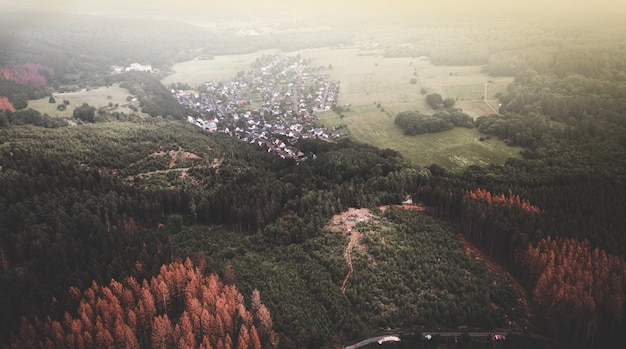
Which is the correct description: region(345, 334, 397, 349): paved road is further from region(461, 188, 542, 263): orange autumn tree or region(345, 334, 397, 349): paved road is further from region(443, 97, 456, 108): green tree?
region(443, 97, 456, 108): green tree

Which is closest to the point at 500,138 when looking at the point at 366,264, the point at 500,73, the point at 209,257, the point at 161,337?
the point at 500,73

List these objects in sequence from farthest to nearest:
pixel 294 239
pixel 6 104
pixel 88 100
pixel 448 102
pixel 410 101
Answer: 1. pixel 410 101
2. pixel 88 100
3. pixel 448 102
4. pixel 6 104
5. pixel 294 239

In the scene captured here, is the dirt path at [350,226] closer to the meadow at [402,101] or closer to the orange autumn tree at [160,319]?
the orange autumn tree at [160,319]

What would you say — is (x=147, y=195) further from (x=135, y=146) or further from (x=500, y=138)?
(x=500, y=138)

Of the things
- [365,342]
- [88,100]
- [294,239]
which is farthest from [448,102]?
[88,100]

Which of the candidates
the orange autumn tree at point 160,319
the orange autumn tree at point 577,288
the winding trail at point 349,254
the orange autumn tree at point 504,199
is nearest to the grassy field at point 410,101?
the orange autumn tree at point 504,199

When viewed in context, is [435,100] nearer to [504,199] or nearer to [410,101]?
[410,101]

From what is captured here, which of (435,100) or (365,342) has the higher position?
(435,100)
